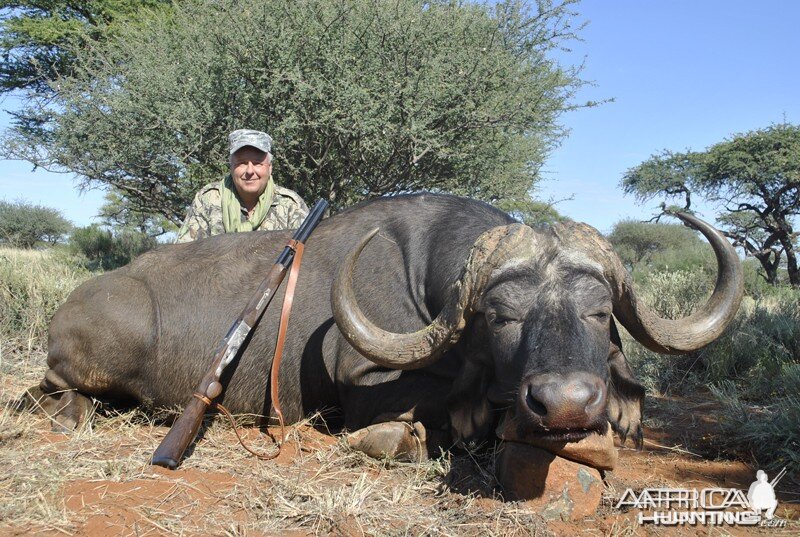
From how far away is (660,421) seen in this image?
452cm

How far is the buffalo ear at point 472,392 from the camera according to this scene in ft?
10.4

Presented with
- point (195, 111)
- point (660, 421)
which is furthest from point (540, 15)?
point (660, 421)

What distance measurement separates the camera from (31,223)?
84.6ft

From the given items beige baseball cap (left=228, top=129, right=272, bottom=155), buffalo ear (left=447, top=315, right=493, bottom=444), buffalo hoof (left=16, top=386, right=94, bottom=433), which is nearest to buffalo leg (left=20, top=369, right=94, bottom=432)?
buffalo hoof (left=16, top=386, right=94, bottom=433)

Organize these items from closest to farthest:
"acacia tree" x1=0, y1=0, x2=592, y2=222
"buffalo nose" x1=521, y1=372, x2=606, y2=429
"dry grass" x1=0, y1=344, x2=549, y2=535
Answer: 1. "buffalo nose" x1=521, y1=372, x2=606, y2=429
2. "dry grass" x1=0, y1=344, x2=549, y2=535
3. "acacia tree" x1=0, y1=0, x2=592, y2=222

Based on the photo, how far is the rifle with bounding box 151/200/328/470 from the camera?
10.6 ft

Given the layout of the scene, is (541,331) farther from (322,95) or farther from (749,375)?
(322,95)

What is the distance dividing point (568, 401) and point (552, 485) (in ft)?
2.03

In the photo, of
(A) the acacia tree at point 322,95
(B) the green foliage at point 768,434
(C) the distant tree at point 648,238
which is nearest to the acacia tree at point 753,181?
(C) the distant tree at point 648,238

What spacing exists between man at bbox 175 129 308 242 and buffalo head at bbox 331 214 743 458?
2.82 meters

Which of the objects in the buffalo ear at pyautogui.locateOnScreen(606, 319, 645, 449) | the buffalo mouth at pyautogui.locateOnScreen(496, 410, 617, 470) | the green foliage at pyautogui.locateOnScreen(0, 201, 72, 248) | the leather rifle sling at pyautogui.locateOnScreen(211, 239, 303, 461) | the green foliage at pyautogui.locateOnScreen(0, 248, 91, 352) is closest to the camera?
the buffalo mouth at pyautogui.locateOnScreen(496, 410, 617, 470)

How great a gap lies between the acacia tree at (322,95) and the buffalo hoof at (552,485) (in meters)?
7.03

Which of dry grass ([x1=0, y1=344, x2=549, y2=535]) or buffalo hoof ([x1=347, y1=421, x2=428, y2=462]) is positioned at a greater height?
buffalo hoof ([x1=347, y1=421, x2=428, y2=462])

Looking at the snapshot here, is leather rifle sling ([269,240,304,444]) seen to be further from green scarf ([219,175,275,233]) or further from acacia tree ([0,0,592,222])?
acacia tree ([0,0,592,222])
